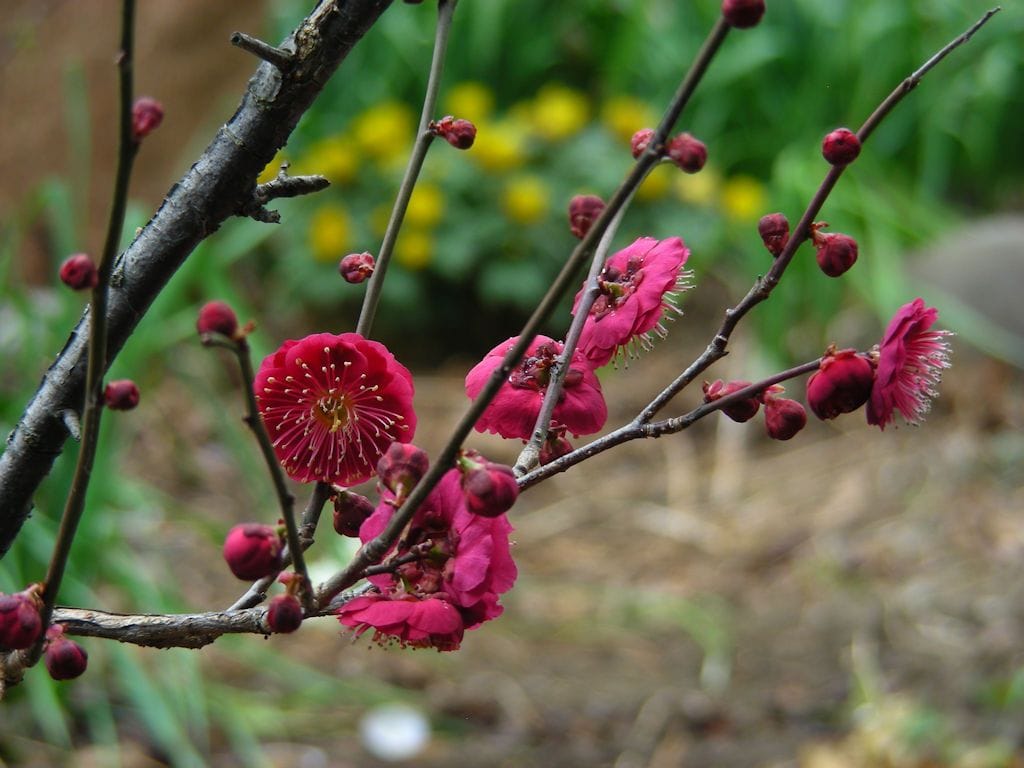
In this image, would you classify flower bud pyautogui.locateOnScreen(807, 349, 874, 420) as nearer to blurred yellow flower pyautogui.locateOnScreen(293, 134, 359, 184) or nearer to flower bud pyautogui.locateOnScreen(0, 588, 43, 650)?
flower bud pyautogui.locateOnScreen(0, 588, 43, 650)

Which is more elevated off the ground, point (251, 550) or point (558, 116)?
point (558, 116)

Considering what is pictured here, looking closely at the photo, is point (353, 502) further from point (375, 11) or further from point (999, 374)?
point (999, 374)

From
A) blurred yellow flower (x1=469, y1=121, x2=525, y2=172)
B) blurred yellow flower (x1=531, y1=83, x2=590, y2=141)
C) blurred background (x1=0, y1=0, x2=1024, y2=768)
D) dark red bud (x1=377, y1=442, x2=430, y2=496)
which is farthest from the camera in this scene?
blurred yellow flower (x1=531, y1=83, x2=590, y2=141)

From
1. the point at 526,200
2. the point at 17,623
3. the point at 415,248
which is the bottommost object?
the point at 17,623

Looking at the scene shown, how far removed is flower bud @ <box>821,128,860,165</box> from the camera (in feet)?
1.90

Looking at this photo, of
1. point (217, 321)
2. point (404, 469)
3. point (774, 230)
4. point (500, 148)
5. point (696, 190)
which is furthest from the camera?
point (696, 190)

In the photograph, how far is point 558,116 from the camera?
3.80m

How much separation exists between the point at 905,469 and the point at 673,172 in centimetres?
129

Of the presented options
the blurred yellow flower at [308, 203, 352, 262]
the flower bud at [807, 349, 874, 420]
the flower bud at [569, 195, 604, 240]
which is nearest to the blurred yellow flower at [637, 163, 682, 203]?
the blurred yellow flower at [308, 203, 352, 262]

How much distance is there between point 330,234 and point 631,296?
3090 mm

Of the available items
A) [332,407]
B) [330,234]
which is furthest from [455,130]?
[330,234]

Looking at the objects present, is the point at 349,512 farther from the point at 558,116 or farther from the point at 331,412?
the point at 558,116

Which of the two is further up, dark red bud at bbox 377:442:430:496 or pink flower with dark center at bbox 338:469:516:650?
dark red bud at bbox 377:442:430:496

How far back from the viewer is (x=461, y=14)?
417 cm
